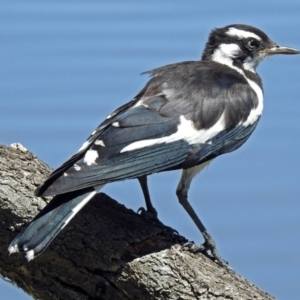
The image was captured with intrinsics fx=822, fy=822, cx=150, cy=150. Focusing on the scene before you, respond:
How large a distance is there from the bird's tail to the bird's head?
1375 mm

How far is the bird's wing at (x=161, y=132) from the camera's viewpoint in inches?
112

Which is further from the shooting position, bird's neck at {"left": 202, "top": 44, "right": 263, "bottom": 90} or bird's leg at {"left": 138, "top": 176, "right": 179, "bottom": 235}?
bird's neck at {"left": 202, "top": 44, "right": 263, "bottom": 90}

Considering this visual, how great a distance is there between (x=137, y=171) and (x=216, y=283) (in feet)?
1.61

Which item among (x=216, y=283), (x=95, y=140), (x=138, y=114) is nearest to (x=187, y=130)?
(x=138, y=114)

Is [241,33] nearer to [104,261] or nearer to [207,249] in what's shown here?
[207,249]

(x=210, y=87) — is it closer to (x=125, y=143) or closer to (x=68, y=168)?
(x=125, y=143)

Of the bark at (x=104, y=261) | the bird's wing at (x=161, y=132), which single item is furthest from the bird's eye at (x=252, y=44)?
the bark at (x=104, y=261)

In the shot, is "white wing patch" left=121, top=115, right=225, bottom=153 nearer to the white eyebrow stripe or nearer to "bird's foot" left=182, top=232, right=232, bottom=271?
"bird's foot" left=182, top=232, right=232, bottom=271

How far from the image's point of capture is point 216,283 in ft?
9.36

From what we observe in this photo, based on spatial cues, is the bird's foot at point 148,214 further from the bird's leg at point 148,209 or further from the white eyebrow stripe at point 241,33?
the white eyebrow stripe at point 241,33

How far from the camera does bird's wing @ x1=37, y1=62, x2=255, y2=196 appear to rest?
2834 millimetres

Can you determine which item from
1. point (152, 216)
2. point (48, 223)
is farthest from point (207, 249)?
point (48, 223)

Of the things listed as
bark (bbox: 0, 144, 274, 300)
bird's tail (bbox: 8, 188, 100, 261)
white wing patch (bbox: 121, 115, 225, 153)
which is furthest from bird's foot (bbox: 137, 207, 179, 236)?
bird's tail (bbox: 8, 188, 100, 261)

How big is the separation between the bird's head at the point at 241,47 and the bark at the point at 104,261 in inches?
48.1
